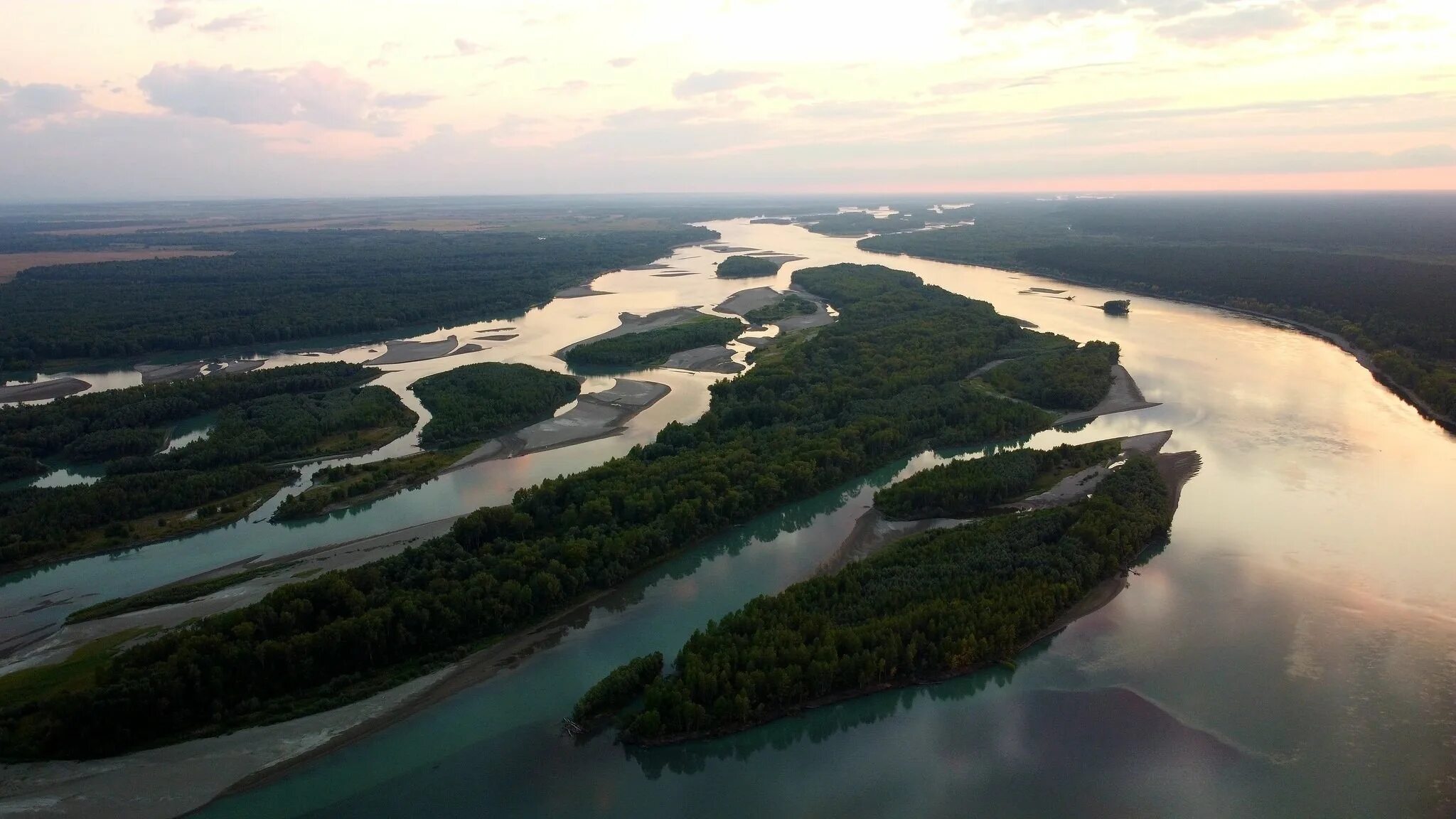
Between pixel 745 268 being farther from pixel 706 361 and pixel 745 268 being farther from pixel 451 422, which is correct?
pixel 451 422

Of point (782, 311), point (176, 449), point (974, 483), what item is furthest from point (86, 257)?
point (974, 483)

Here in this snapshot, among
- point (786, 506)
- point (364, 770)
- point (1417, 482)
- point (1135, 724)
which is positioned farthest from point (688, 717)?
point (1417, 482)

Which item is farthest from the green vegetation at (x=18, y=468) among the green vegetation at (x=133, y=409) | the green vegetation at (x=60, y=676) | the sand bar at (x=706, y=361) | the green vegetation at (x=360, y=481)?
the sand bar at (x=706, y=361)

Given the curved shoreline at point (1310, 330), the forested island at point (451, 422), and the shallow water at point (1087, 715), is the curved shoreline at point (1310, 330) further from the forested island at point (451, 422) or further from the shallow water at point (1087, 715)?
the forested island at point (451, 422)

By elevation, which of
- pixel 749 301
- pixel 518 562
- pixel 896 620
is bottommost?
pixel 896 620

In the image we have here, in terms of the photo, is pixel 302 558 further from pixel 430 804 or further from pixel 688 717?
pixel 688 717
